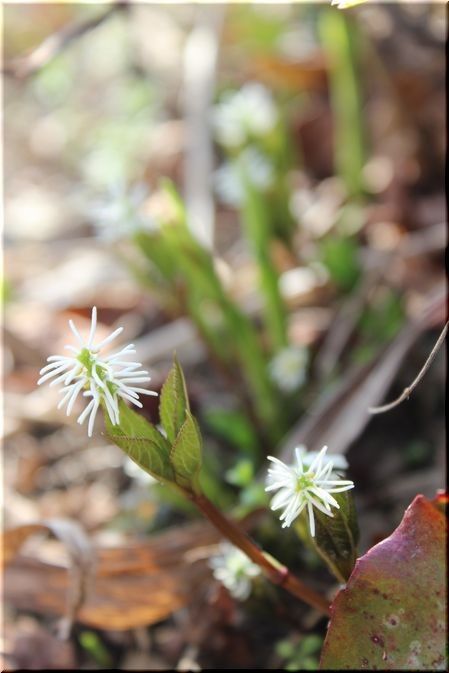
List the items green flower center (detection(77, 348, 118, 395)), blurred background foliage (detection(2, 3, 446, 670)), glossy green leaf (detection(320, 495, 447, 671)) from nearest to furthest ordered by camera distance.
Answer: green flower center (detection(77, 348, 118, 395)), glossy green leaf (detection(320, 495, 447, 671)), blurred background foliage (detection(2, 3, 446, 670))

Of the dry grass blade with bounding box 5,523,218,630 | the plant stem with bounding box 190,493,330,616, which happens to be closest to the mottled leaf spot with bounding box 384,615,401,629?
the plant stem with bounding box 190,493,330,616

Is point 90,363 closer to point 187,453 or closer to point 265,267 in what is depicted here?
point 187,453

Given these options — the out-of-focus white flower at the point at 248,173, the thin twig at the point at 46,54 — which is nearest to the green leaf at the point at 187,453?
the out-of-focus white flower at the point at 248,173

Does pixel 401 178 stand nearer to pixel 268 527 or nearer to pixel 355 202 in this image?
pixel 355 202

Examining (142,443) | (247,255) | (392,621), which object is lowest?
(392,621)

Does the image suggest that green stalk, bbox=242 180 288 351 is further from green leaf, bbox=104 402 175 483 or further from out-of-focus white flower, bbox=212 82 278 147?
green leaf, bbox=104 402 175 483

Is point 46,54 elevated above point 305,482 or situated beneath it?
elevated above

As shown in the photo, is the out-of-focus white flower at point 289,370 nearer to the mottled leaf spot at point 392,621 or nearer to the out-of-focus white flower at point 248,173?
the out-of-focus white flower at point 248,173

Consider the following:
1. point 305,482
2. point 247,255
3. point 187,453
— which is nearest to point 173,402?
point 187,453
